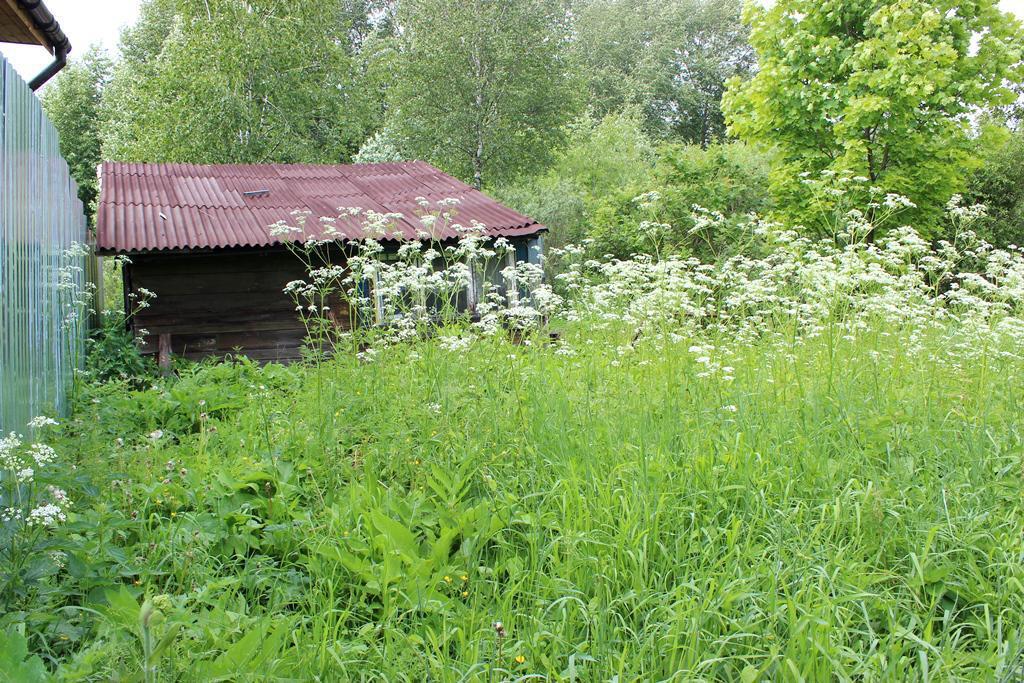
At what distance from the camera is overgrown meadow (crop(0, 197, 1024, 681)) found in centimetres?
254

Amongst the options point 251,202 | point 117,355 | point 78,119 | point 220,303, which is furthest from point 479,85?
point 78,119

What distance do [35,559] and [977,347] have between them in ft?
16.6

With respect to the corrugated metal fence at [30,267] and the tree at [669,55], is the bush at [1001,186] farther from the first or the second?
the tree at [669,55]

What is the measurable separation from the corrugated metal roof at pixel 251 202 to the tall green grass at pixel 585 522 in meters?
6.44

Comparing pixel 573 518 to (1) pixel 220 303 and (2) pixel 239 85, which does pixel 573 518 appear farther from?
(2) pixel 239 85

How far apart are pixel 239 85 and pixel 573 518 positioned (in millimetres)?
22684

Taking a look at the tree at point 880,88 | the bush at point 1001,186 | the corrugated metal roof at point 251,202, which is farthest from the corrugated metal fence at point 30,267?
the bush at point 1001,186

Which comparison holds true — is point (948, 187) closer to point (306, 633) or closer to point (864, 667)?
point (864, 667)

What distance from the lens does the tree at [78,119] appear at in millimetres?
33125

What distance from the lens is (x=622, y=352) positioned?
175 inches

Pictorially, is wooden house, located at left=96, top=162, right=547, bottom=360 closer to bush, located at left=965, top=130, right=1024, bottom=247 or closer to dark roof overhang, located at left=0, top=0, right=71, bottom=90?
dark roof overhang, located at left=0, top=0, right=71, bottom=90

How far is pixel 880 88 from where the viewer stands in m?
12.9

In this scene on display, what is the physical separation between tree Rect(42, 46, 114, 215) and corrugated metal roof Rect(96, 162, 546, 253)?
2237 centimetres

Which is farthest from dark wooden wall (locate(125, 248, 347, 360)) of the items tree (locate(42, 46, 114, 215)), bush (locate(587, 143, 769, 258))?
tree (locate(42, 46, 114, 215))
